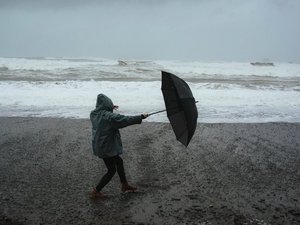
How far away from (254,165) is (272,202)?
5.42 ft

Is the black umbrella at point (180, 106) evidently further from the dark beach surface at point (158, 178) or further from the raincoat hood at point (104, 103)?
the dark beach surface at point (158, 178)

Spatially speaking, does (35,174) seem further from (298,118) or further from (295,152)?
(298,118)

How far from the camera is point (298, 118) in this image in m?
11.1

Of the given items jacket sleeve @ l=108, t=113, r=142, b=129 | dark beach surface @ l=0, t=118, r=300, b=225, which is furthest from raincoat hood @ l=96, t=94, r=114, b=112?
dark beach surface @ l=0, t=118, r=300, b=225

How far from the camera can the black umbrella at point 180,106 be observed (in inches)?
182

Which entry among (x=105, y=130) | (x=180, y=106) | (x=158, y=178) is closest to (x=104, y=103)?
(x=105, y=130)

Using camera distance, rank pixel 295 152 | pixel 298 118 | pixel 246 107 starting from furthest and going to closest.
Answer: pixel 246 107 < pixel 298 118 < pixel 295 152

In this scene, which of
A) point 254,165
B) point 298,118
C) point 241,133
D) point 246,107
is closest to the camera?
point 254,165

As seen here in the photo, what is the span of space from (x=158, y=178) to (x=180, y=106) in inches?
67.7

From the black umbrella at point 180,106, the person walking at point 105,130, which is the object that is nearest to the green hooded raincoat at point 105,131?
the person walking at point 105,130

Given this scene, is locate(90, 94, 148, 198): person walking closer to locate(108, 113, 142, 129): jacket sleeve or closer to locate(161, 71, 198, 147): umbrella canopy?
locate(108, 113, 142, 129): jacket sleeve

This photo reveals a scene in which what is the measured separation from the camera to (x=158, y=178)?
5.95m

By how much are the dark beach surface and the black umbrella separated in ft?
3.54

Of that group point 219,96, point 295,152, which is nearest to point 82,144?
point 295,152
